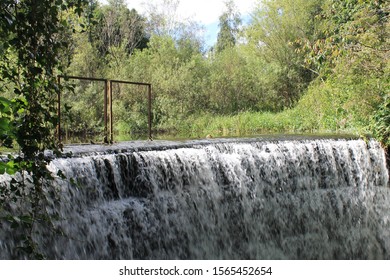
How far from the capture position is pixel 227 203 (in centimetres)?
→ 762

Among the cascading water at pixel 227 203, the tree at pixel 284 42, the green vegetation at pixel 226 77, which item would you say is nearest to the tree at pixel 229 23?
the green vegetation at pixel 226 77

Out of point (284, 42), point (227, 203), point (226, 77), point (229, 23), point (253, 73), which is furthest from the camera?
point (229, 23)

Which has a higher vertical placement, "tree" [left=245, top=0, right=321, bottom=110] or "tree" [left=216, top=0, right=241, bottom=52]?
"tree" [left=216, top=0, right=241, bottom=52]

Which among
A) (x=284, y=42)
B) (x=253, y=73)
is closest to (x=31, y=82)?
(x=253, y=73)

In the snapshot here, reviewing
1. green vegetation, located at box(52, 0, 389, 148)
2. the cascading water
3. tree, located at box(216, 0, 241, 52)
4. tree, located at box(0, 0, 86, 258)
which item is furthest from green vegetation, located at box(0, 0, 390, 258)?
tree, located at box(216, 0, 241, 52)

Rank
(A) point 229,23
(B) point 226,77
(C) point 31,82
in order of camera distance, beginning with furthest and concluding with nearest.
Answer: (A) point 229,23
(B) point 226,77
(C) point 31,82

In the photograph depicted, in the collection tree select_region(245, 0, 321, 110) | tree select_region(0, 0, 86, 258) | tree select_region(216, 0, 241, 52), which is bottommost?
tree select_region(0, 0, 86, 258)

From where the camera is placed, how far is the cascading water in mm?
5988

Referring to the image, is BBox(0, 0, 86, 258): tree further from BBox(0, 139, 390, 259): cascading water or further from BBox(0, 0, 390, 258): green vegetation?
BBox(0, 0, 390, 258): green vegetation

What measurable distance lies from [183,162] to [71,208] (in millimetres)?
2207

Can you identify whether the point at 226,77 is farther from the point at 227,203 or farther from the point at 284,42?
the point at 227,203

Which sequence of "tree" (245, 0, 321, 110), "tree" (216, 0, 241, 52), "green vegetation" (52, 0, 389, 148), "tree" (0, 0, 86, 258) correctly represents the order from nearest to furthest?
"tree" (0, 0, 86, 258), "green vegetation" (52, 0, 389, 148), "tree" (245, 0, 321, 110), "tree" (216, 0, 241, 52)

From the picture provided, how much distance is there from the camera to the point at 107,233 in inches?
234

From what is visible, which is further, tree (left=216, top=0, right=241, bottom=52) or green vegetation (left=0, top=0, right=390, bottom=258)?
tree (left=216, top=0, right=241, bottom=52)
